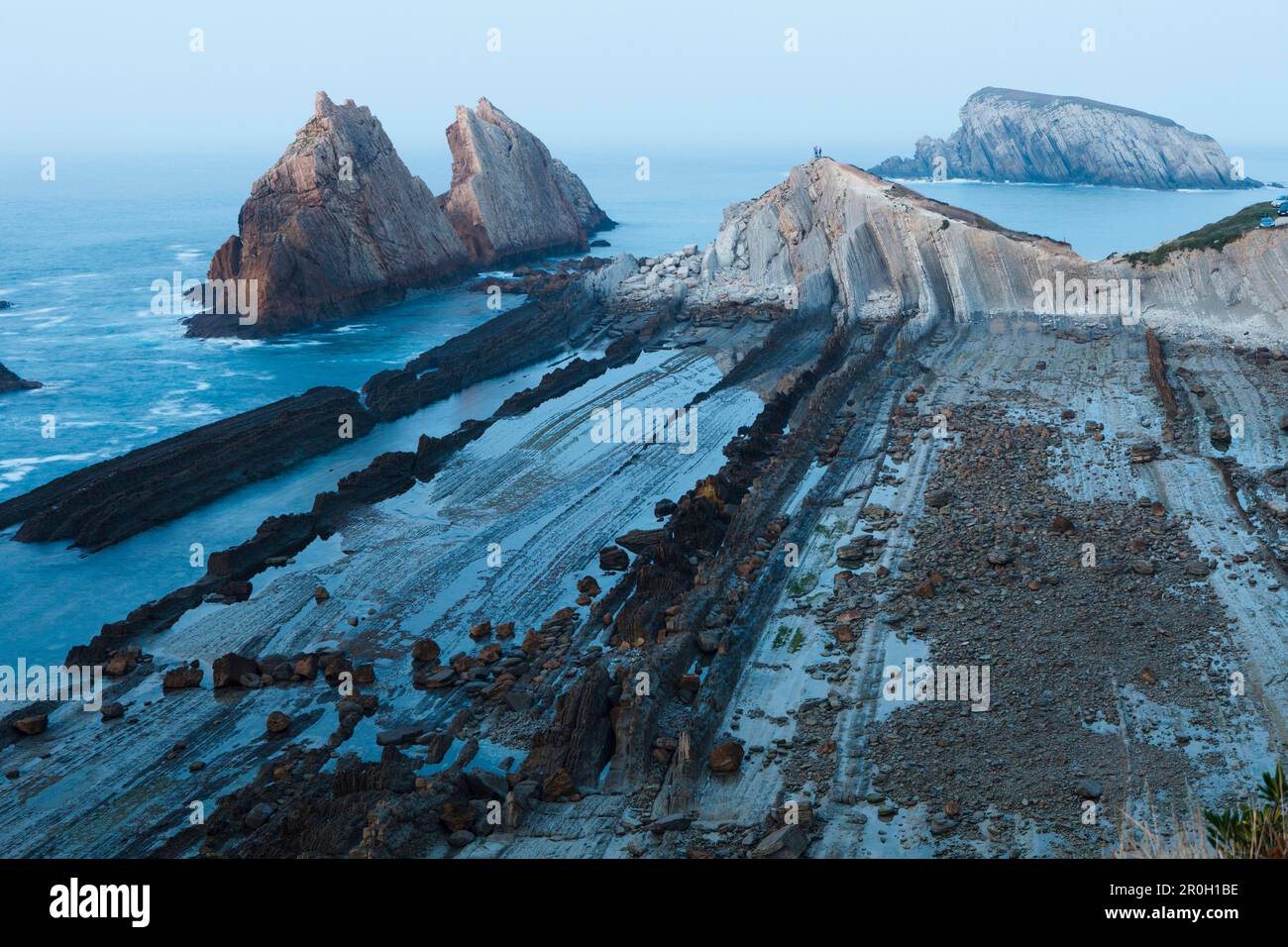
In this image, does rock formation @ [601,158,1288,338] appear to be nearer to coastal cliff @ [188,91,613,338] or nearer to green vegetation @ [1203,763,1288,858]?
coastal cliff @ [188,91,613,338]

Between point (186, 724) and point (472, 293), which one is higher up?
point (472, 293)

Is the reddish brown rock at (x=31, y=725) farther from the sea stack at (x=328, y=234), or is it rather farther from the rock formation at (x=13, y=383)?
the sea stack at (x=328, y=234)

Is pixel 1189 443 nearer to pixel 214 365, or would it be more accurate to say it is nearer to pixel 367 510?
pixel 367 510

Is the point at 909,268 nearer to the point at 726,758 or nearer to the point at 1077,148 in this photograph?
the point at 726,758

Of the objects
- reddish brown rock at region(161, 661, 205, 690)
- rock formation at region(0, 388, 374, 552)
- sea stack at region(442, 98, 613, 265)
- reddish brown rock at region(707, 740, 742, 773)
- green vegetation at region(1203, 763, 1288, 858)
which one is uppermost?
sea stack at region(442, 98, 613, 265)

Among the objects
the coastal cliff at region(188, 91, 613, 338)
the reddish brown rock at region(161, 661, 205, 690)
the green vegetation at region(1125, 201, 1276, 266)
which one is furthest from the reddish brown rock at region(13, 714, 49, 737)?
the green vegetation at region(1125, 201, 1276, 266)

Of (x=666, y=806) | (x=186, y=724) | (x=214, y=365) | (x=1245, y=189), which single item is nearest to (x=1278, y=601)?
(x=666, y=806)
